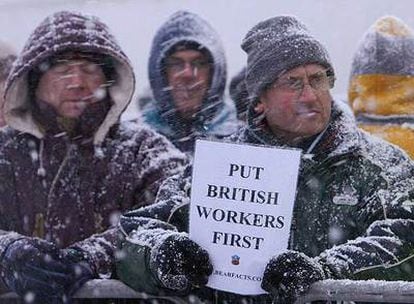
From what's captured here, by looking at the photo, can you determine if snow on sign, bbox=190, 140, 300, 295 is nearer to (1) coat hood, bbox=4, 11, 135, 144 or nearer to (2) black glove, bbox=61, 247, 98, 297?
(2) black glove, bbox=61, 247, 98, 297

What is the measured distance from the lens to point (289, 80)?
10.3 ft

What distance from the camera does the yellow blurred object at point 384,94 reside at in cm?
400

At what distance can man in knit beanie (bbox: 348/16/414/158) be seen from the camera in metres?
3.96

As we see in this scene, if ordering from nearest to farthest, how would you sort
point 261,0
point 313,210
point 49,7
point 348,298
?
point 348,298
point 313,210
point 261,0
point 49,7

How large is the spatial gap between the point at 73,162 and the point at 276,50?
0.93 m

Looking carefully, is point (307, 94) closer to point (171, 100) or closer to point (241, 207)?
point (241, 207)

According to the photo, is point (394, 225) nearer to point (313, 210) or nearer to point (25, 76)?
point (313, 210)

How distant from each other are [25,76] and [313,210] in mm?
1362

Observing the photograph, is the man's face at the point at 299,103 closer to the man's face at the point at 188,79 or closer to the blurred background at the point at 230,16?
the man's face at the point at 188,79

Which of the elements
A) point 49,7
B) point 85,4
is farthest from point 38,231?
point 49,7

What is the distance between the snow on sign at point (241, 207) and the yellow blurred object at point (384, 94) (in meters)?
1.26

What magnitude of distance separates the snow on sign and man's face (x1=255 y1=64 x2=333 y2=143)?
24 cm

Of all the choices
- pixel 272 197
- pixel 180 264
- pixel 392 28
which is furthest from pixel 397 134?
pixel 180 264

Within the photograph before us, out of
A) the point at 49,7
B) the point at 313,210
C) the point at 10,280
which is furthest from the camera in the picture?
the point at 49,7
